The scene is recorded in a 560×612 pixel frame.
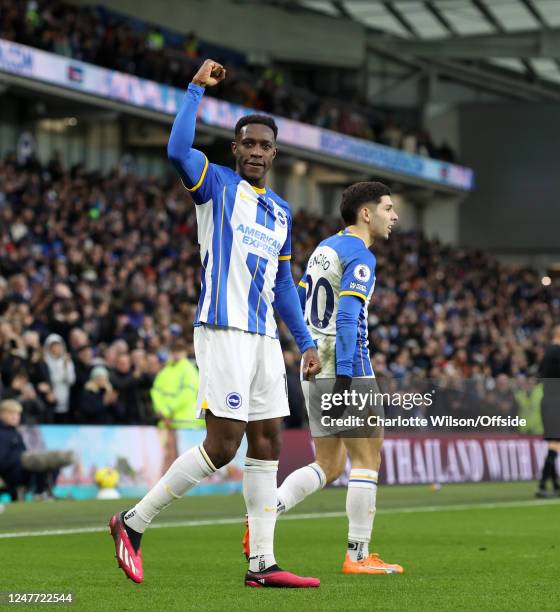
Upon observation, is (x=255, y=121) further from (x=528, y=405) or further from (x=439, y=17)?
(x=439, y=17)

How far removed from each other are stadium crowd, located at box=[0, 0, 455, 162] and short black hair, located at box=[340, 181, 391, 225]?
1988 cm

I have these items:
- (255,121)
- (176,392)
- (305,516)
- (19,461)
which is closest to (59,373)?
(176,392)

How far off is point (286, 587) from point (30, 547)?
3.00m

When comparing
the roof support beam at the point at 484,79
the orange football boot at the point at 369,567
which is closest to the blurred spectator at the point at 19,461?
the orange football boot at the point at 369,567

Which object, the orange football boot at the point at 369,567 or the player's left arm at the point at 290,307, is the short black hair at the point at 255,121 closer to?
the player's left arm at the point at 290,307

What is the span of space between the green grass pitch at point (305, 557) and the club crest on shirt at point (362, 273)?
64.2 inches

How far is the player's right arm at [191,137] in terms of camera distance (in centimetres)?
612

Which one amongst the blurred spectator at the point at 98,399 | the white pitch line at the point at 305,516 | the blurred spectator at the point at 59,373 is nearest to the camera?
the white pitch line at the point at 305,516

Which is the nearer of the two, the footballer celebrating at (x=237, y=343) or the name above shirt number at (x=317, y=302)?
the footballer celebrating at (x=237, y=343)

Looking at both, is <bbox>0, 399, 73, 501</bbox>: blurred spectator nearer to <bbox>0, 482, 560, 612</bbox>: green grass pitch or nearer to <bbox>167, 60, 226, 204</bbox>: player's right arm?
<bbox>0, 482, 560, 612</bbox>: green grass pitch

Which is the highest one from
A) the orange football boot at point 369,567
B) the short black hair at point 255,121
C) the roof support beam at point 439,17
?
the roof support beam at point 439,17

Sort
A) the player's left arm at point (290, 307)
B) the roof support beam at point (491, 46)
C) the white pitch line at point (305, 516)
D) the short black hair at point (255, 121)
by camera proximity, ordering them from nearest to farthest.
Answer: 1. the short black hair at point (255, 121)
2. the player's left arm at point (290, 307)
3. the white pitch line at point (305, 516)
4. the roof support beam at point (491, 46)

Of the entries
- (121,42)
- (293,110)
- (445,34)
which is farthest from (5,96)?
(445,34)

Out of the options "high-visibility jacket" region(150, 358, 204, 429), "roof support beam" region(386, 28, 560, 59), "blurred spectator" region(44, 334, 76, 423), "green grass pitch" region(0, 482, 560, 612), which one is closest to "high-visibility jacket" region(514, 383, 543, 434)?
"green grass pitch" region(0, 482, 560, 612)
